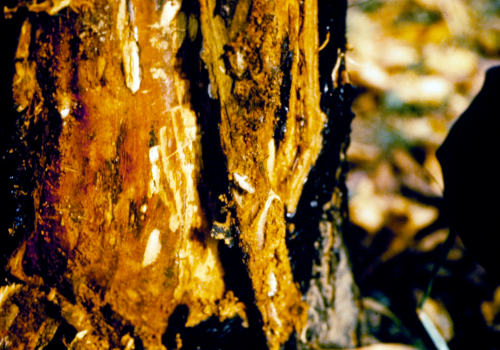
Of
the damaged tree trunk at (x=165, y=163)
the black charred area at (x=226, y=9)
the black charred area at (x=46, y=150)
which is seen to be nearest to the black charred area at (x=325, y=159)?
the damaged tree trunk at (x=165, y=163)

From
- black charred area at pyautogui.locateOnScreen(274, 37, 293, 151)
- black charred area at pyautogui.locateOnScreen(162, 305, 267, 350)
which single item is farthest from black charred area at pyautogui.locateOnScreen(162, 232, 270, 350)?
black charred area at pyautogui.locateOnScreen(274, 37, 293, 151)

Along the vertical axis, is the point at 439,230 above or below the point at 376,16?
below

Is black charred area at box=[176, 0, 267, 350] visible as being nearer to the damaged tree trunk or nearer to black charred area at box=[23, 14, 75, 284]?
the damaged tree trunk

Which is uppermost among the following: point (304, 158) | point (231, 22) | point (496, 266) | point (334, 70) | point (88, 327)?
point (231, 22)

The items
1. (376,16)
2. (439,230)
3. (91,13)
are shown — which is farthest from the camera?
(376,16)

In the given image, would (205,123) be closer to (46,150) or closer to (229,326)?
(46,150)

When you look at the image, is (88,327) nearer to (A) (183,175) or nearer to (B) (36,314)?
(B) (36,314)

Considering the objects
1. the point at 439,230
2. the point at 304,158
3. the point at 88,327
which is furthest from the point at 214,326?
the point at 439,230

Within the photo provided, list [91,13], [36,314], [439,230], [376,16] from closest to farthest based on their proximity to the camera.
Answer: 1. [91,13]
2. [36,314]
3. [439,230]
4. [376,16]
